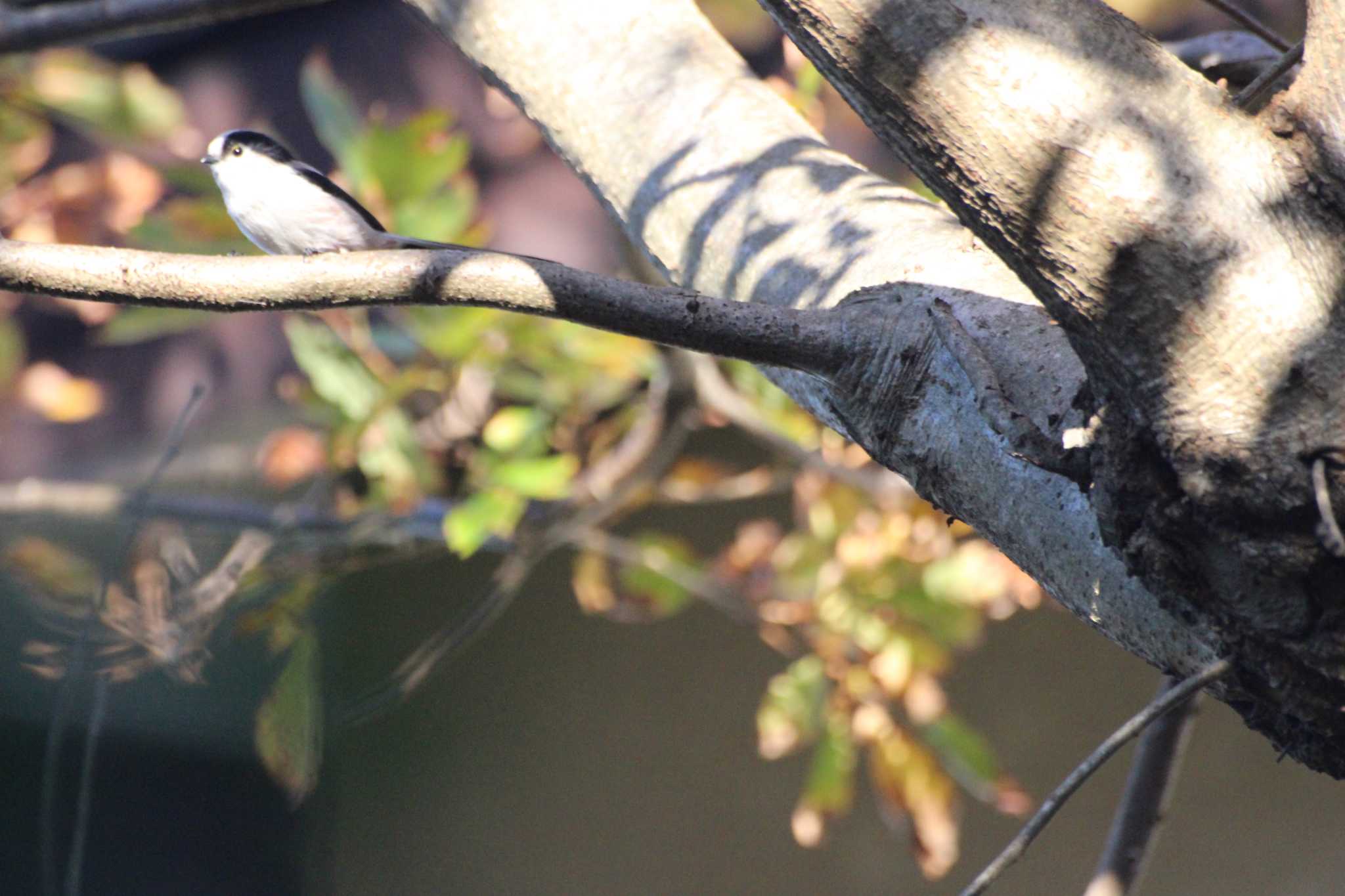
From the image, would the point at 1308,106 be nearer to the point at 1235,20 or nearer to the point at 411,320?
the point at 1235,20

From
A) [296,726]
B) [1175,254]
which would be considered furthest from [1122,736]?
[296,726]

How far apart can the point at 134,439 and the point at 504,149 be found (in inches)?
37.3

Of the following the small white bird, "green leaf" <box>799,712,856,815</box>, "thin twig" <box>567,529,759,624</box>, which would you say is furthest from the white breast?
"green leaf" <box>799,712,856,815</box>

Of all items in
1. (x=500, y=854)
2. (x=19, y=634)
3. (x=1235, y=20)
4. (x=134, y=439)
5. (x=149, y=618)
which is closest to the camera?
(x=1235, y=20)

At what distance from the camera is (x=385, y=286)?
0.70 meters

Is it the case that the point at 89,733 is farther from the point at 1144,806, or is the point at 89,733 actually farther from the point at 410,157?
the point at 1144,806

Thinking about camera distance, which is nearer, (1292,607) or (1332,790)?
(1292,607)

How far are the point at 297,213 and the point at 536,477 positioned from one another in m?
0.52

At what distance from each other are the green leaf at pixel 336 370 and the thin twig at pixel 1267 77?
54.0 inches

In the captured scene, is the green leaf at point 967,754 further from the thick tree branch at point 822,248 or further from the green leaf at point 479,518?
the thick tree branch at point 822,248

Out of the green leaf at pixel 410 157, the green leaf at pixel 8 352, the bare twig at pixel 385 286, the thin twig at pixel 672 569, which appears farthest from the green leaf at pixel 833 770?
the green leaf at pixel 8 352

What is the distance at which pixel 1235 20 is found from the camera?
101 cm

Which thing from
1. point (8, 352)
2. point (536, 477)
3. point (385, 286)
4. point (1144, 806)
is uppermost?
point (385, 286)

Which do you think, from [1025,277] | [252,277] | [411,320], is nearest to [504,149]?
[411,320]
